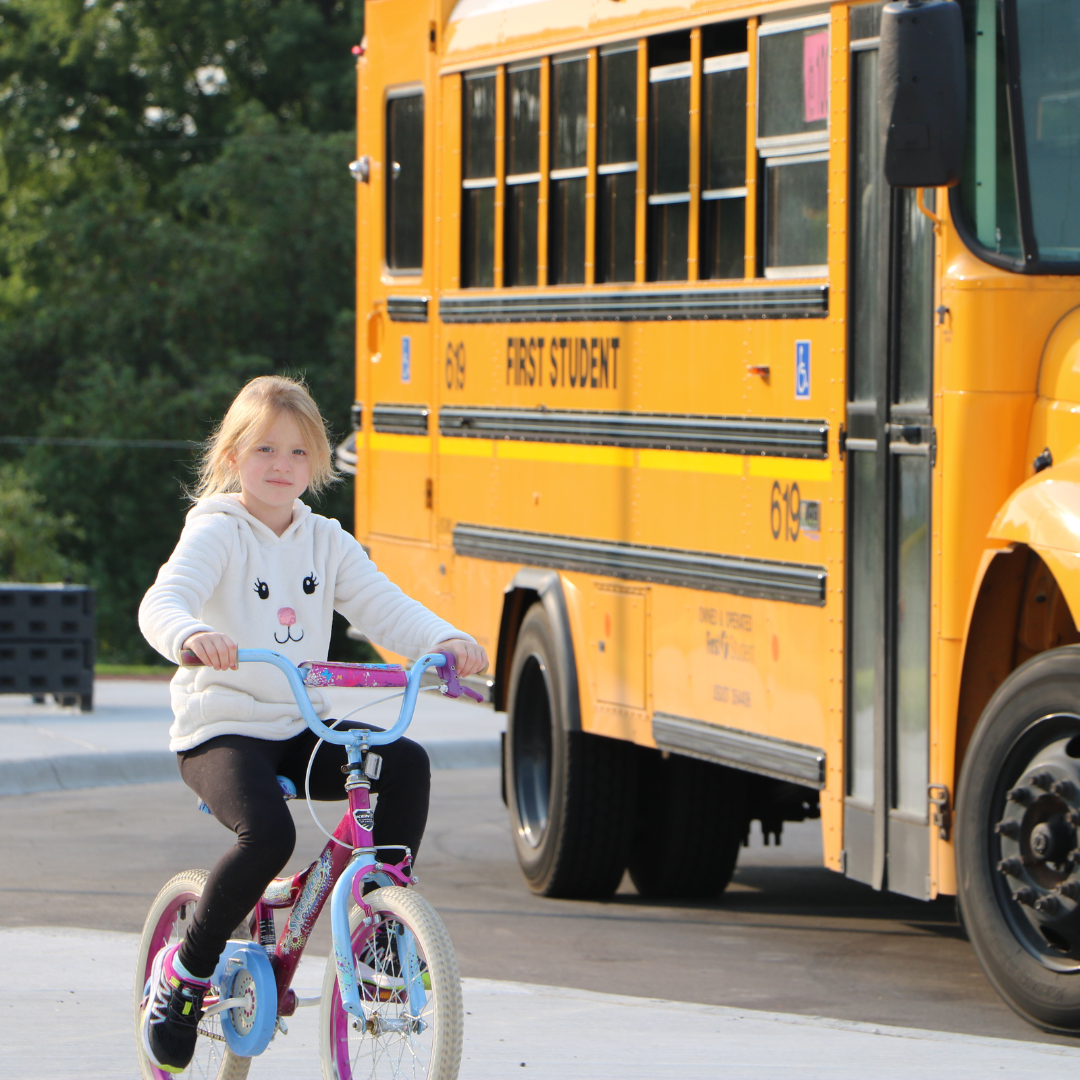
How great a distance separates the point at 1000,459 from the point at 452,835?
454 cm

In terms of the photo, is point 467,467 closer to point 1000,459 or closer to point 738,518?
point 738,518

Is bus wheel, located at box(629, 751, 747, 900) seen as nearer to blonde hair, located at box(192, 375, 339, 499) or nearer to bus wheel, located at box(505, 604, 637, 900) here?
bus wheel, located at box(505, 604, 637, 900)

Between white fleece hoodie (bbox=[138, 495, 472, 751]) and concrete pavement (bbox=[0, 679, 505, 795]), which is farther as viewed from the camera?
concrete pavement (bbox=[0, 679, 505, 795])

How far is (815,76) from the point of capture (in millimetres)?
6793

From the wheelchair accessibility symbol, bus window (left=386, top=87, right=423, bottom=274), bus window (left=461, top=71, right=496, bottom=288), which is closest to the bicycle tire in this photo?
the wheelchair accessibility symbol

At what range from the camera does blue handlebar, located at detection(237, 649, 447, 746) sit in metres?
4.23

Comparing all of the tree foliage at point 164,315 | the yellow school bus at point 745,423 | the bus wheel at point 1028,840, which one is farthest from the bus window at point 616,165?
the tree foliage at point 164,315

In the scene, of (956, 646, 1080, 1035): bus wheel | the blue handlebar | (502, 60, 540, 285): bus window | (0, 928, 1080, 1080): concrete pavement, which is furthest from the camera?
(502, 60, 540, 285): bus window

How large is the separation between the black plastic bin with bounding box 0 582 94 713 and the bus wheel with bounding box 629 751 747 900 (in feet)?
18.9

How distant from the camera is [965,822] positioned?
598 centimetres

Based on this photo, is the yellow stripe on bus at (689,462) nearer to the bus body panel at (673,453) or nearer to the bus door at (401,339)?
the bus body panel at (673,453)

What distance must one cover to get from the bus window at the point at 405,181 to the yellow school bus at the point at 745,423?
2cm

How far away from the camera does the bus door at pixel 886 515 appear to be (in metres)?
6.25

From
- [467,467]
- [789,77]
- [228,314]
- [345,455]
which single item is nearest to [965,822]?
[789,77]
